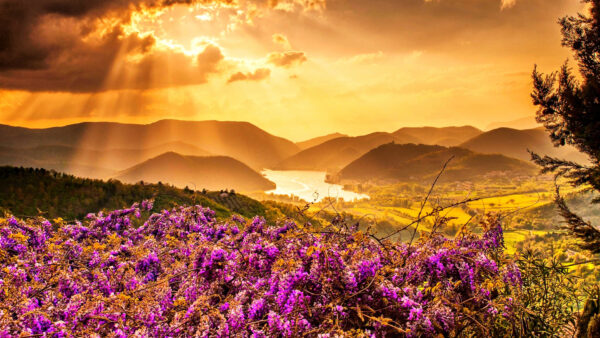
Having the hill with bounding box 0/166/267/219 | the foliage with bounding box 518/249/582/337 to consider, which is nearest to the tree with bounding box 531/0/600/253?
the foliage with bounding box 518/249/582/337

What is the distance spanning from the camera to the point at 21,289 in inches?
111

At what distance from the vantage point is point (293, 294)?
2074 millimetres

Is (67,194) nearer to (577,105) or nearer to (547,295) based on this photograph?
(547,295)

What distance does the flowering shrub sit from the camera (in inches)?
76.7

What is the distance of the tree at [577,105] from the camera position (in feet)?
55.8

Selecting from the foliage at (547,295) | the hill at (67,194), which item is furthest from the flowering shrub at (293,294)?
the hill at (67,194)

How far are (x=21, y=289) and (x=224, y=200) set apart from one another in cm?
2996

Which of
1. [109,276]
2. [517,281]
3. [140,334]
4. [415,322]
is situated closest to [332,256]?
[415,322]

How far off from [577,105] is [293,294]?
22011mm

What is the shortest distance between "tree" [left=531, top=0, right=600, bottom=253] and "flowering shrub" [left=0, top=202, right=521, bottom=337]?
18514mm

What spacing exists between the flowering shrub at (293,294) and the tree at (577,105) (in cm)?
1851

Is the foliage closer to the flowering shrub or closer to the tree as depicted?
the flowering shrub

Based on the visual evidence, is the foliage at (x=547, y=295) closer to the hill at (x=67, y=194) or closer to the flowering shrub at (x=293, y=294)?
the flowering shrub at (x=293, y=294)

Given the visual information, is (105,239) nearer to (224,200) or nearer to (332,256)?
(332,256)
